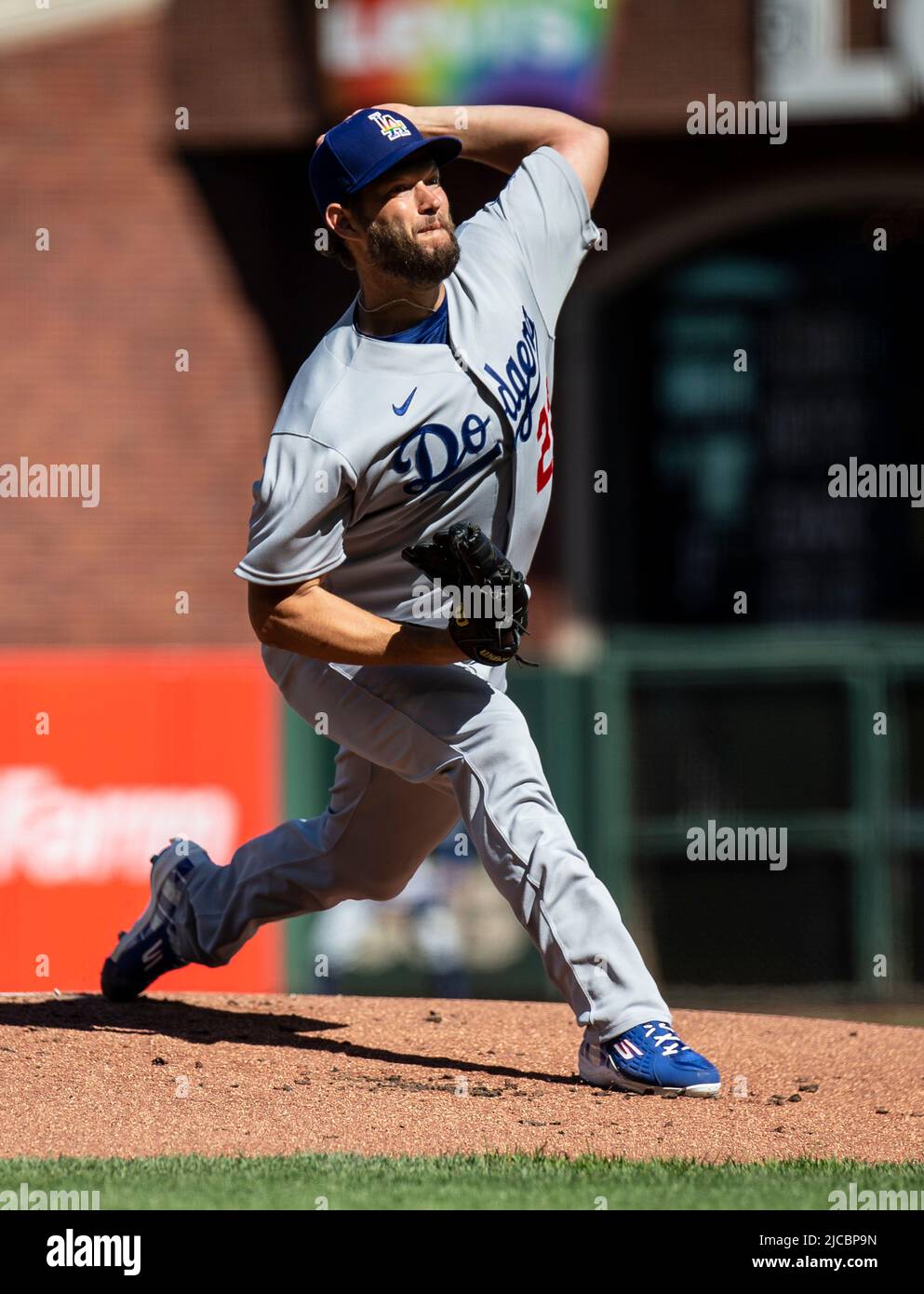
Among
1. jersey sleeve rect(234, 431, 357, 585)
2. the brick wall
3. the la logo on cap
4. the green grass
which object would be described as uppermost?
the brick wall

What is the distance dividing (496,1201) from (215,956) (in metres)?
2.15

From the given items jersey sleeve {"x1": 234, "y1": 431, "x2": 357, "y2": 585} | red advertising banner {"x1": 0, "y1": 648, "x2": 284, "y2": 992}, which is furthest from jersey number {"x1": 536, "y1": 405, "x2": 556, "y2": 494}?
red advertising banner {"x1": 0, "y1": 648, "x2": 284, "y2": 992}

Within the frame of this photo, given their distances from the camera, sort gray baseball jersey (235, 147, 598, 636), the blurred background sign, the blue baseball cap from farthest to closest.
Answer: the blurred background sign
the blue baseball cap
gray baseball jersey (235, 147, 598, 636)

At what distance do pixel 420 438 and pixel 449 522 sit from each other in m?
0.31

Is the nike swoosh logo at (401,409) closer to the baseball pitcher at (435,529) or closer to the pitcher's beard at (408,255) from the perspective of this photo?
the baseball pitcher at (435,529)

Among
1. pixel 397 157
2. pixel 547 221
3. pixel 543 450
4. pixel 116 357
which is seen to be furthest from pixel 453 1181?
pixel 116 357

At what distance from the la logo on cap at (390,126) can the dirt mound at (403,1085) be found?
2507 mm

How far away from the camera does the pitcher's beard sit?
5.06 meters

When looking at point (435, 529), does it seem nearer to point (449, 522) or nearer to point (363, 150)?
point (449, 522)

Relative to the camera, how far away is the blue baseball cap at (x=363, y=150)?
199 inches

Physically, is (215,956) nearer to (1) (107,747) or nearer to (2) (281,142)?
(1) (107,747)

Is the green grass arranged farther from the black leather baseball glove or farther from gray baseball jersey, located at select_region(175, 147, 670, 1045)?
the black leather baseball glove

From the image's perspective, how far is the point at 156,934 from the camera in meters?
6.22

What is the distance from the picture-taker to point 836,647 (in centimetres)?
1082
